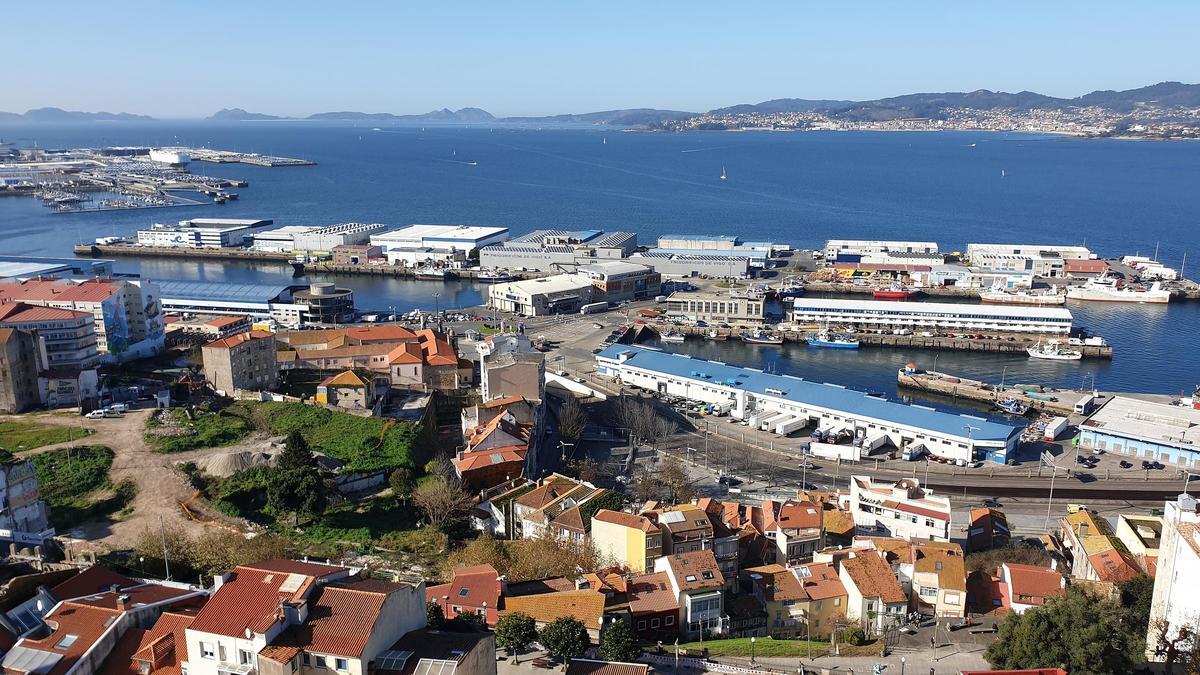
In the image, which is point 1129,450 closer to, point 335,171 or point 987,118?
point 335,171

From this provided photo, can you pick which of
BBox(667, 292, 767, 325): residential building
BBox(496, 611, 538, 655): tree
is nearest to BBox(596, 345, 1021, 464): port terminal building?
BBox(667, 292, 767, 325): residential building

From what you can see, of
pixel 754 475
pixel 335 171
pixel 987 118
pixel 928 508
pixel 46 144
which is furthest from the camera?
pixel 987 118

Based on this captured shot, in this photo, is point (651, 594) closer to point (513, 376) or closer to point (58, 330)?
point (513, 376)

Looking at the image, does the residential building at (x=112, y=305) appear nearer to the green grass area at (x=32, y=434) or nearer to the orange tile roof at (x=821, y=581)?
the green grass area at (x=32, y=434)

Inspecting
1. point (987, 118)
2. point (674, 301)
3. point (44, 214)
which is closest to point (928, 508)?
point (674, 301)

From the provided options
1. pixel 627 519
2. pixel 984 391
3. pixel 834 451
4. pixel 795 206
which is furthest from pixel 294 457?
pixel 795 206
